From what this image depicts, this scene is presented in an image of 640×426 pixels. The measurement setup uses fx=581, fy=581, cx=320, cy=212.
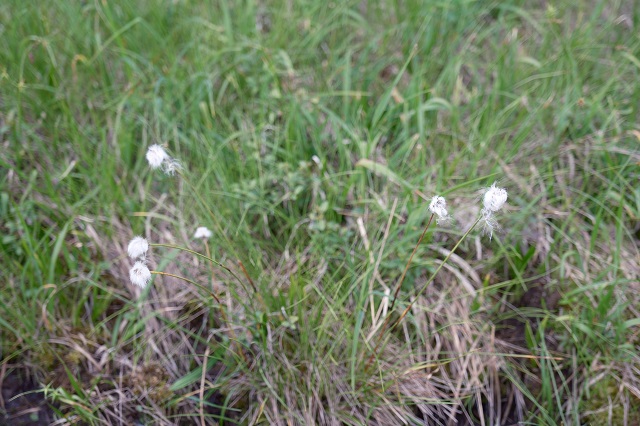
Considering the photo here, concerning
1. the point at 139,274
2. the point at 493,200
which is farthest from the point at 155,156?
the point at 493,200

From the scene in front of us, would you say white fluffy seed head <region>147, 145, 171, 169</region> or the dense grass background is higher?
white fluffy seed head <region>147, 145, 171, 169</region>

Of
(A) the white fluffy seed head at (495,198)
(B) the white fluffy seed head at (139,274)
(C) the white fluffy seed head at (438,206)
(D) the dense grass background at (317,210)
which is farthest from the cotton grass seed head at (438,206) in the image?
(B) the white fluffy seed head at (139,274)

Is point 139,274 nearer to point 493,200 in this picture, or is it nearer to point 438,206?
point 438,206

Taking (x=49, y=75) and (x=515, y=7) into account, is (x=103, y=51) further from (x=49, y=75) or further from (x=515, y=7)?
(x=515, y=7)

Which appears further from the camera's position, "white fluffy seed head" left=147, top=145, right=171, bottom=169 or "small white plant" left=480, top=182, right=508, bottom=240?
"white fluffy seed head" left=147, top=145, right=171, bottom=169

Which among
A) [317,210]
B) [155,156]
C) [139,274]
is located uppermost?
[155,156]

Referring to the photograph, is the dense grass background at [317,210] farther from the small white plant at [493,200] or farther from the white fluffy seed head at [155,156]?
the small white plant at [493,200]

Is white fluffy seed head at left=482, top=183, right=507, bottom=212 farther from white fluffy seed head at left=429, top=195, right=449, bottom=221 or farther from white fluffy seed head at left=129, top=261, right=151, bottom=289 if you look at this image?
white fluffy seed head at left=129, top=261, right=151, bottom=289

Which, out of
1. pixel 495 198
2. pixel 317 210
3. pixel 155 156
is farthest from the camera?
pixel 317 210

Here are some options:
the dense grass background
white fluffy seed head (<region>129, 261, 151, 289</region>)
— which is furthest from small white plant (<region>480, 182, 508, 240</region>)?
white fluffy seed head (<region>129, 261, 151, 289</region>)
